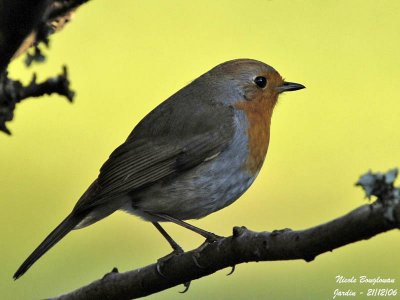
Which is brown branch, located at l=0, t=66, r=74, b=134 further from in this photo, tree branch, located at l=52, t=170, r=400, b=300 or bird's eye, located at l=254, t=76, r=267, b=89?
bird's eye, located at l=254, t=76, r=267, b=89

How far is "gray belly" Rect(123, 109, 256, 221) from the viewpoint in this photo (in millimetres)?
3295

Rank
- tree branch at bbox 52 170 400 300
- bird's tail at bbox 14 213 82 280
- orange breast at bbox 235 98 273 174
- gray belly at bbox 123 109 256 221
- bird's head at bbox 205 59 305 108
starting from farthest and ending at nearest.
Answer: bird's head at bbox 205 59 305 108
orange breast at bbox 235 98 273 174
gray belly at bbox 123 109 256 221
bird's tail at bbox 14 213 82 280
tree branch at bbox 52 170 400 300

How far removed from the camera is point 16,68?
212 inches

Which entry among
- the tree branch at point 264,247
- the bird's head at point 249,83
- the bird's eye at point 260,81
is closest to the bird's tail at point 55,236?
the tree branch at point 264,247

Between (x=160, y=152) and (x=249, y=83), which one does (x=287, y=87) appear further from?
Result: (x=160, y=152)

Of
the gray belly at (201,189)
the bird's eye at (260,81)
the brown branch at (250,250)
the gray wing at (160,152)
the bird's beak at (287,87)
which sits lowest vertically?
the brown branch at (250,250)

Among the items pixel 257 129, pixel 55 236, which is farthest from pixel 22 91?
pixel 257 129

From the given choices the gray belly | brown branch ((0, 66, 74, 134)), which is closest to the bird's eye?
the gray belly

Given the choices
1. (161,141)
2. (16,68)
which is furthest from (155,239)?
(16,68)

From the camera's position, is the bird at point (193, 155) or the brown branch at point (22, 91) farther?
the bird at point (193, 155)

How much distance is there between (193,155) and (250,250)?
5.16 ft

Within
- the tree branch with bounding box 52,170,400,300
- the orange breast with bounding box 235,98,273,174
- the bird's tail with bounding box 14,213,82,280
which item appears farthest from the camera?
the orange breast with bounding box 235,98,273,174

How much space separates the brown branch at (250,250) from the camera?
57.4 inches

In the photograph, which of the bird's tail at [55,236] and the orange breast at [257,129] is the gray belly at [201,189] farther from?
the bird's tail at [55,236]
